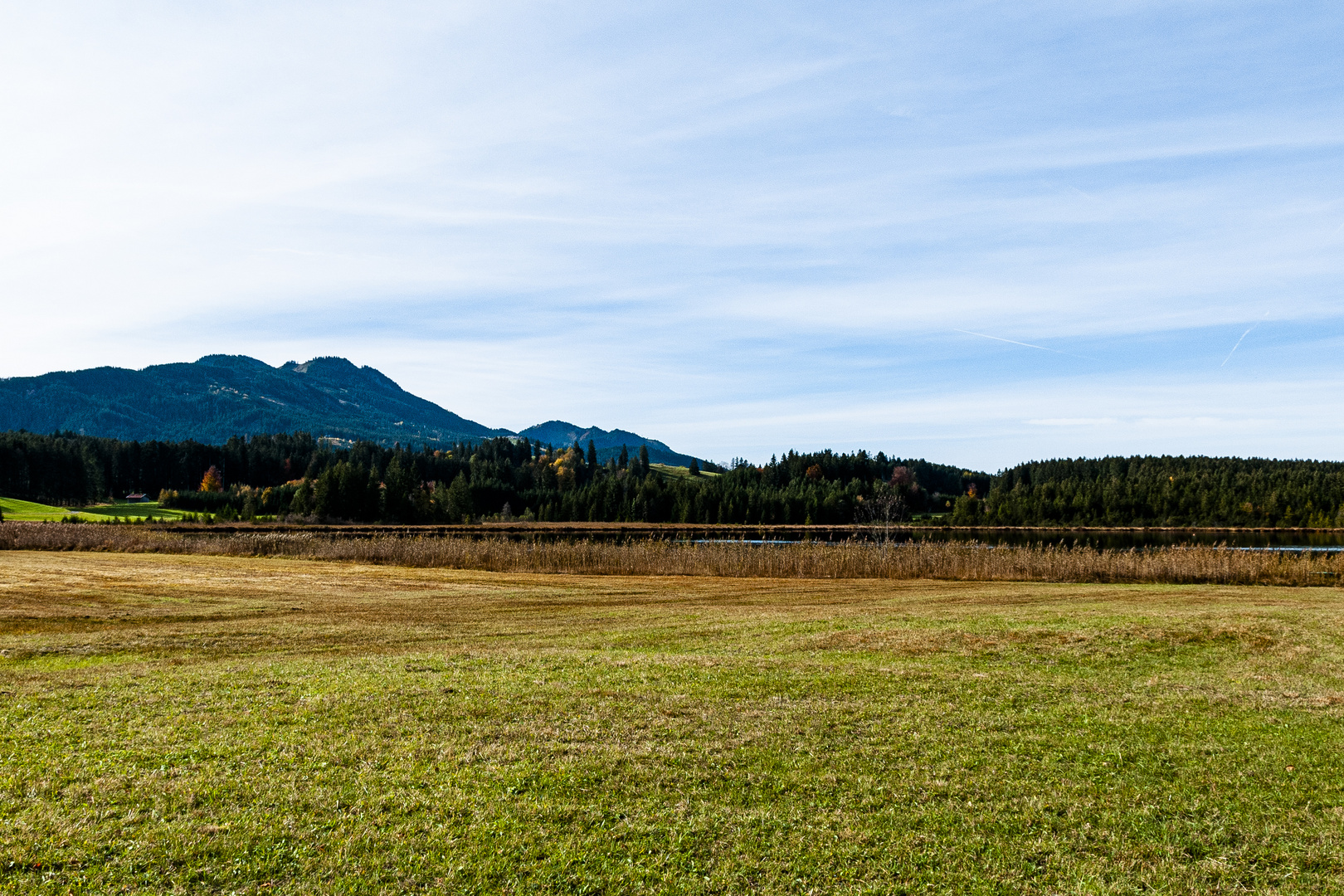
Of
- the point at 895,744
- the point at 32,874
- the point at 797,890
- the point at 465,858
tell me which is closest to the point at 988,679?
the point at 895,744

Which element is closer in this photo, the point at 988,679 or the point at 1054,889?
the point at 1054,889

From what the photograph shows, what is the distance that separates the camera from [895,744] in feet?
35.8

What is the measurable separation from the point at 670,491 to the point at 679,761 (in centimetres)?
14061

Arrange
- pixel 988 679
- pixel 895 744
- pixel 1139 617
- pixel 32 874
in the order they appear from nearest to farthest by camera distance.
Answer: pixel 32 874
pixel 895 744
pixel 988 679
pixel 1139 617

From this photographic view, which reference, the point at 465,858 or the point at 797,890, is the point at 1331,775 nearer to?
the point at 797,890

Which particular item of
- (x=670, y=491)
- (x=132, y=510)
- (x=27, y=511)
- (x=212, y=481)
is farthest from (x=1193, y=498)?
(x=212, y=481)

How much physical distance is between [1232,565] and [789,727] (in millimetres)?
38344

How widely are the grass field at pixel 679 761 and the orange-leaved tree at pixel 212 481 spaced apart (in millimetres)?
170204

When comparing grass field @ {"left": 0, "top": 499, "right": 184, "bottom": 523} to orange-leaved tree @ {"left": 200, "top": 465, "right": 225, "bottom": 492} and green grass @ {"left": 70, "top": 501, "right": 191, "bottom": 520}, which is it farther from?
orange-leaved tree @ {"left": 200, "top": 465, "right": 225, "bottom": 492}

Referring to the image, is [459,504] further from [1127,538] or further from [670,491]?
[1127,538]

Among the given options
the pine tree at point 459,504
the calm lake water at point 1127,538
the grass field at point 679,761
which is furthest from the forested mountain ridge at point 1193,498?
the grass field at point 679,761

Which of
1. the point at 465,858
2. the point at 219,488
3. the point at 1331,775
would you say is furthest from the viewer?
the point at 219,488

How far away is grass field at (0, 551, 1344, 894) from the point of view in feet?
23.9

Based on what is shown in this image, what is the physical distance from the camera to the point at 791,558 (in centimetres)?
4634
